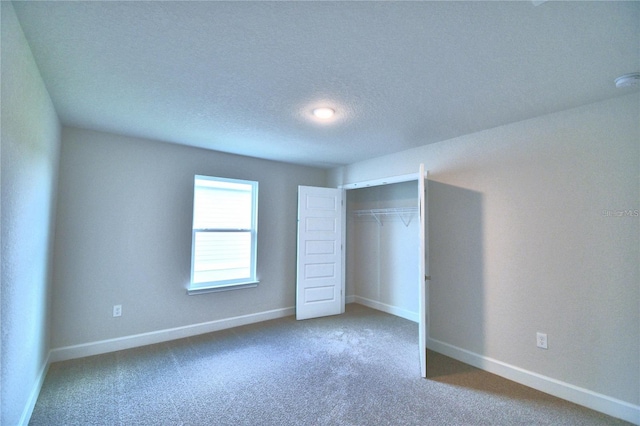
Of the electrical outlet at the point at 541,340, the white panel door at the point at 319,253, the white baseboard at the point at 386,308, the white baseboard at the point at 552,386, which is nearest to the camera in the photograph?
the white baseboard at the point at 552,386

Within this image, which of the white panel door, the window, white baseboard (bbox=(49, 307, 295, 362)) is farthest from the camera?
the white panel door

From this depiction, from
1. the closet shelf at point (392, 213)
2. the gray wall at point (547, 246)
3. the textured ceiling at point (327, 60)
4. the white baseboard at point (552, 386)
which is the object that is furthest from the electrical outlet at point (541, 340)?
the closet shelf at point (392, 213)

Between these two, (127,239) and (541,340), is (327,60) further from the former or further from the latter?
(127,239)

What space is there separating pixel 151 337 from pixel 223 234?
1492 mm

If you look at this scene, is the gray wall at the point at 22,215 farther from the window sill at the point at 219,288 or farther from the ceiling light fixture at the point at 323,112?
the ceiling light fixture at the point at 323,112

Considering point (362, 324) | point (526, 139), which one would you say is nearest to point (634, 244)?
point (526, 139)

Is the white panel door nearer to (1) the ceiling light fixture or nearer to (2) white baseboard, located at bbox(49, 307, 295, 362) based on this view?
(2) white baseboard, located at bbox(49, 307, 295, 362)

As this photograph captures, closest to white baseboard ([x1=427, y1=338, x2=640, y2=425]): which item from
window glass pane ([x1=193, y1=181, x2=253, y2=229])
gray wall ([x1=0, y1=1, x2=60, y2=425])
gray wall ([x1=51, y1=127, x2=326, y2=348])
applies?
gray wall ([x1=51, y1=127, x2=326, y2=348])

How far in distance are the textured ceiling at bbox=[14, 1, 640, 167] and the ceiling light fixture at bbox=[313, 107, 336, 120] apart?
0.23ft

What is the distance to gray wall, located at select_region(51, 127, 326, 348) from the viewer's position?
123 inches

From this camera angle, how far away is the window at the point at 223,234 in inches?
155

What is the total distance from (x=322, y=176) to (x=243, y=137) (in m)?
2.11

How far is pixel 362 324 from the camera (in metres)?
4.26

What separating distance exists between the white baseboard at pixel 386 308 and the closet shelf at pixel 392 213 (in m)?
1.35
